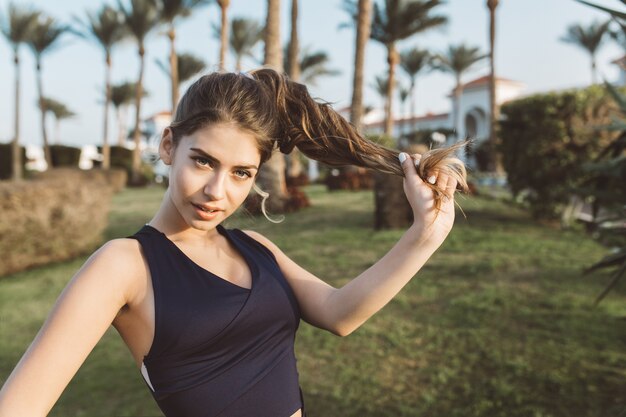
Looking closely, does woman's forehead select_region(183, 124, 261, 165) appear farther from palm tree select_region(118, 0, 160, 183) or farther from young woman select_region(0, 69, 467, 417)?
palm tree select_region(118, 0, 160, 183)

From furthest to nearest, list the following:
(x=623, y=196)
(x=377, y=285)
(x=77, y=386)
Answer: (x=77, y=386), (x=623, y=196), (x=377, y=285)

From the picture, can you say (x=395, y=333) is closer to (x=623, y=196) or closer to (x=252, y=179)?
(x=623, y=196)

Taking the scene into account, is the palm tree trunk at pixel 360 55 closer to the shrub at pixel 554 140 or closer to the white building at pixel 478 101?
the shrub at pixel 554 140

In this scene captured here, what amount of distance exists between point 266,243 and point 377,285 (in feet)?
1.38

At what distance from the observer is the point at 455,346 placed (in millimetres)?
4219

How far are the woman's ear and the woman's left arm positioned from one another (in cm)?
52


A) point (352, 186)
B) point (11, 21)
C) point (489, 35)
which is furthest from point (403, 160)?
point (11, 21)

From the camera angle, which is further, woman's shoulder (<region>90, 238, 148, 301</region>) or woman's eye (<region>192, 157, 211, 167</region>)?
woman's eye (<region>192, 157, 211, 167</region>)

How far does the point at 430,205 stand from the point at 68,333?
0.84 m

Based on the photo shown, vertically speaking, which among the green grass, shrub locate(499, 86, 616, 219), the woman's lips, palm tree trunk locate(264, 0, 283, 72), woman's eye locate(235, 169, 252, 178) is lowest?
the green grass

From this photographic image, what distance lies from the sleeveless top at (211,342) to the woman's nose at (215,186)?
0.57 feet

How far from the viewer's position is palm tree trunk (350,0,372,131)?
42.3 feet

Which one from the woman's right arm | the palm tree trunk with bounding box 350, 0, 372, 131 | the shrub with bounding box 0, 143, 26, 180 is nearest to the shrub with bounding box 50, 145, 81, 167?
the shrub with bounding box 0, 143, 26, 180

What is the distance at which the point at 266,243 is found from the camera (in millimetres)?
1632
